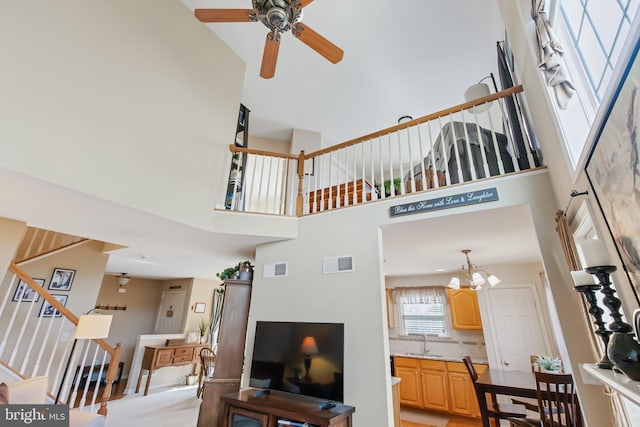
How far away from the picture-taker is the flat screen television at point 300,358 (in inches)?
108

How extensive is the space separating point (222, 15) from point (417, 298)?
6.15 m

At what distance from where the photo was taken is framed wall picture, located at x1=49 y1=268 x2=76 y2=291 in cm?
459

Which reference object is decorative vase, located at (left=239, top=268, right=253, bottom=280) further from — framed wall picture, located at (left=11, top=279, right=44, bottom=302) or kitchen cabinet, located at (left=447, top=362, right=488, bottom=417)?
kitchen cabinet, located at (left=447, top=362, right=488, bottom=417)

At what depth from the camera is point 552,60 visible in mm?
1567

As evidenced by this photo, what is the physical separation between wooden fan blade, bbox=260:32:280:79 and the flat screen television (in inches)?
104

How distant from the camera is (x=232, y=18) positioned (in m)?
2.34

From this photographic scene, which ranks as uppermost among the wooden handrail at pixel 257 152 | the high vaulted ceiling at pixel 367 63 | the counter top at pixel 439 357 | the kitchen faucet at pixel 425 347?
the high vaulted ceiling at pixel 367 63

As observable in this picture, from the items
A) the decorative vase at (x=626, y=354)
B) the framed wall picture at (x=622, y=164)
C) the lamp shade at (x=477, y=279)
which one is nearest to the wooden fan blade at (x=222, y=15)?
the framed wall picture at (x=622, y=164)

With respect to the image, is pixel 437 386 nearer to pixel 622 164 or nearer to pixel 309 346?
pixel 309 346

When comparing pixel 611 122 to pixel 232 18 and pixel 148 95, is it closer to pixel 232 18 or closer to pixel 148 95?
pixel 232 18

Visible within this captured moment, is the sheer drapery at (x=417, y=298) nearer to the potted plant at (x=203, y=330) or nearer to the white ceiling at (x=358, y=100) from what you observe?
the white ceiling at (x=358, y=100)

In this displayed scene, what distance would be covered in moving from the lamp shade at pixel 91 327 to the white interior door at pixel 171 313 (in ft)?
15.1

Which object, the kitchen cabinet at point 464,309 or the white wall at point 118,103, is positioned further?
the kitchen cabinet at point 464,309

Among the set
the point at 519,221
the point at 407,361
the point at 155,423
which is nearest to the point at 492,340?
the point at 407,361
